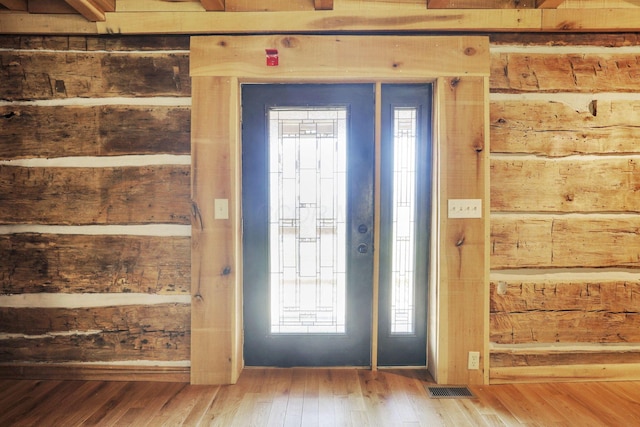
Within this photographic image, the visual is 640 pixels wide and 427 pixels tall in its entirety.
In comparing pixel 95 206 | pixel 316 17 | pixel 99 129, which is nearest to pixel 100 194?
pixel 95 206

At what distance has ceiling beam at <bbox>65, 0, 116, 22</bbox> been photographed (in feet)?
8.32

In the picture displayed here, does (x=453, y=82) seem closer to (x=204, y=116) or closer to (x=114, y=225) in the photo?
(x=204, y=116)

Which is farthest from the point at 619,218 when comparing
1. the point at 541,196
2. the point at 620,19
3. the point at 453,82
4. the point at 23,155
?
the point at 23,155

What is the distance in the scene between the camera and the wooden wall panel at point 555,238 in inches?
111

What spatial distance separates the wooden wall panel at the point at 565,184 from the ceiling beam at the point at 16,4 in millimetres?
3537

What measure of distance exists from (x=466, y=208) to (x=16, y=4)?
350cm

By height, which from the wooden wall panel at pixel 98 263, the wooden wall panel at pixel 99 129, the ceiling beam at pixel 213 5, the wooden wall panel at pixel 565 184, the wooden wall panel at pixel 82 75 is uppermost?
the ceiling beam at pixel 213 5

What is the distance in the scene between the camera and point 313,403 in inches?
99.9

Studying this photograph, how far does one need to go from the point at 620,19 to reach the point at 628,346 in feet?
7.75

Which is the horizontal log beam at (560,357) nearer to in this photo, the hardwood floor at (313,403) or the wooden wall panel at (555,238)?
the hardwood floor at (313,403)

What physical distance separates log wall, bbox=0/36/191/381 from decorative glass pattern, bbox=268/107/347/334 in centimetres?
66

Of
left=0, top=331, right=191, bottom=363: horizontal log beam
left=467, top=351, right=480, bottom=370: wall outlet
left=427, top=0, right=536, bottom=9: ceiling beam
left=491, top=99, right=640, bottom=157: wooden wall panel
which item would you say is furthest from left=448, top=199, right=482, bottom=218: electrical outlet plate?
left=0, top=331, right=191, bottom=363: horizontal log beam

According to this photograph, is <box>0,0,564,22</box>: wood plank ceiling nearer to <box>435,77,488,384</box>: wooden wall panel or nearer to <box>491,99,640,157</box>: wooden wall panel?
<box>435,77,488,384</box>: wooden wall panel

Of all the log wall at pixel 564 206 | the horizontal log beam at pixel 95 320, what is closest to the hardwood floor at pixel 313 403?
the log wall at pixel 564 206
